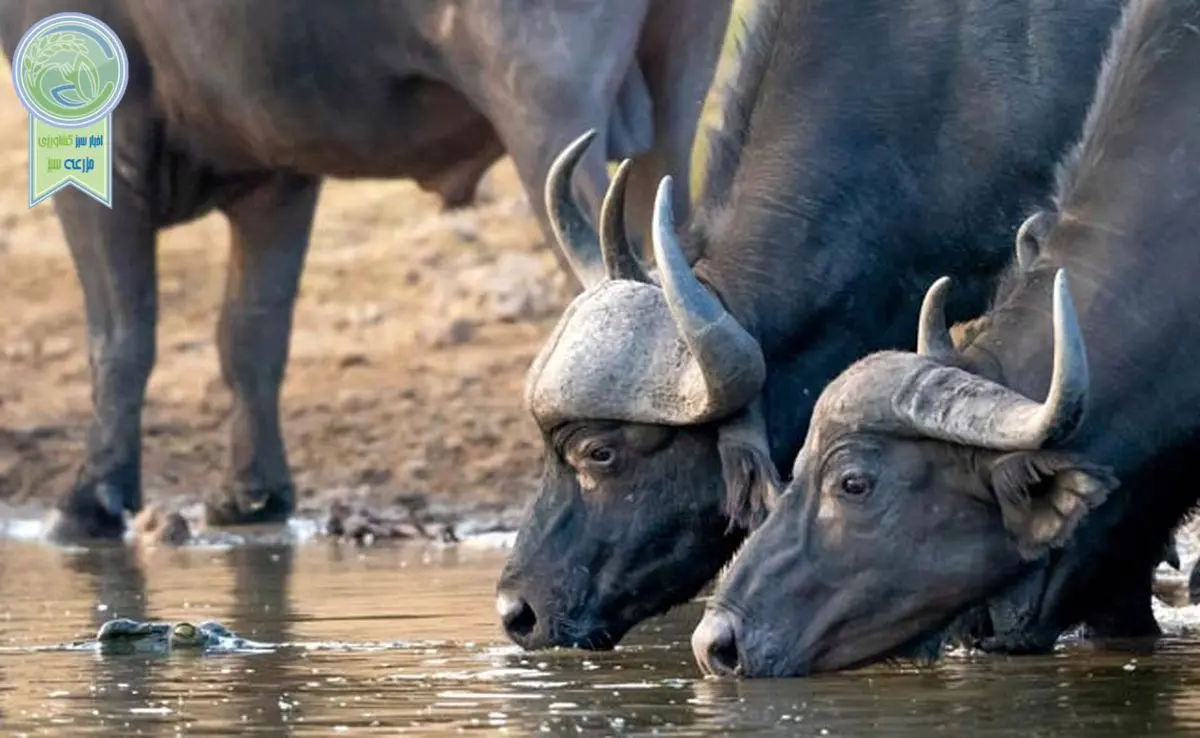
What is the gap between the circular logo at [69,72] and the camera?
10414mm

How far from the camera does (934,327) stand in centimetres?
783

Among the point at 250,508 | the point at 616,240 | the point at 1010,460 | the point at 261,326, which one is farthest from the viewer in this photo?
the point at 261,326

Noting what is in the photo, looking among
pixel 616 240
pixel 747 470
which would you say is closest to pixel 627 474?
pixel 747 470

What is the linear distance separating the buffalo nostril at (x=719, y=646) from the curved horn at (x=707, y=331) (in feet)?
2.94

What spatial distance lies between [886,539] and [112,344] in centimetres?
589

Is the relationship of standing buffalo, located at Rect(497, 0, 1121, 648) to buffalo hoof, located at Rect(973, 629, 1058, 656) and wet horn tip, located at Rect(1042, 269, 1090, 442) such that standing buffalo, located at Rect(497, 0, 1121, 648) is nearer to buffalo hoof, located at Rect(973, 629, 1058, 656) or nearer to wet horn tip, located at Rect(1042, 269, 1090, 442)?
buffalo hoof, located at Rect(973, 629, 1058, 656)

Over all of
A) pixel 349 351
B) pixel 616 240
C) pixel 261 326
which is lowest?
pixel 349 351

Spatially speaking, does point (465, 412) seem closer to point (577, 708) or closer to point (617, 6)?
point (617, 6)

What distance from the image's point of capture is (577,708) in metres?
7.21

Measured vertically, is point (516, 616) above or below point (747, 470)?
below

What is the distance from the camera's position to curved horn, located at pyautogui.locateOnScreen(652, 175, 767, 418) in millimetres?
8266

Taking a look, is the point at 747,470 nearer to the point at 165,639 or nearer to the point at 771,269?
the point at 771,269

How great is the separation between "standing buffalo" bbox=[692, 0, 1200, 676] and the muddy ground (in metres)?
5.42

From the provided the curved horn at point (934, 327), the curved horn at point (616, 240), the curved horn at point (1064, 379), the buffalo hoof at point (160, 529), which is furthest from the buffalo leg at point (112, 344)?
the curved horn at point (1064, 379)
